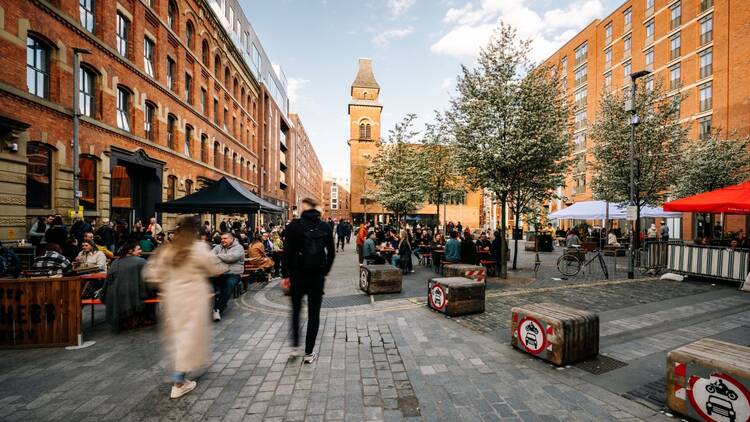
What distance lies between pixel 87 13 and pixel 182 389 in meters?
16.0

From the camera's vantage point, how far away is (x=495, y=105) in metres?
10.4

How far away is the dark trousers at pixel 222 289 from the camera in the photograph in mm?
6328

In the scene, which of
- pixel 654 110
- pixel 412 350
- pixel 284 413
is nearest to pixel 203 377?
pixel 284 413

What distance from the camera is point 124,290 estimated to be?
5.51 meters

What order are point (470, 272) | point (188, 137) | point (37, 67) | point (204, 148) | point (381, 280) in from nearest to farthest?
point (470, 272), point (381, 280), point (37, 67), point (188, 137), point (204, 148)

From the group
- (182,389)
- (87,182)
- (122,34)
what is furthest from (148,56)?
(182,389)

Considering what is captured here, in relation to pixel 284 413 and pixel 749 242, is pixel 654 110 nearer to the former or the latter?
pixel 749 242

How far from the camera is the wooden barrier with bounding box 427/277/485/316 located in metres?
6.34

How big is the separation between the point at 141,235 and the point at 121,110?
699cm

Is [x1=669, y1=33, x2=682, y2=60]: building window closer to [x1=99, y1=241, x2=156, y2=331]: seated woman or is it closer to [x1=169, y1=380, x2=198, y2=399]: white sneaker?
[x1=99, y1=241, x2=156, y2=331]: seated woman

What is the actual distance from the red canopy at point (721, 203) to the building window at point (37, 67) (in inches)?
788

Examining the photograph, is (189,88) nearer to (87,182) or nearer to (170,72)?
(170,72)

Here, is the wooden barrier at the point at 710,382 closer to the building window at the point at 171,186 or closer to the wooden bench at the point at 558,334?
the wooden bench at the point at 558,334

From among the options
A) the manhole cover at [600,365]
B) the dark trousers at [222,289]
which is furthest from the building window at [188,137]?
the manhole cover at [600,365]
